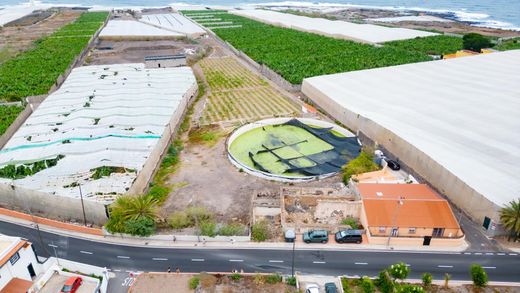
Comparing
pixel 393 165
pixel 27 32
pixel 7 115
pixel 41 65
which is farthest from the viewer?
pixel 27 32

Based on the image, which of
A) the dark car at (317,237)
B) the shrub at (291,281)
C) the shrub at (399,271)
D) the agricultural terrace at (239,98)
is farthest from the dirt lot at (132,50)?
the shrub at (399,271)

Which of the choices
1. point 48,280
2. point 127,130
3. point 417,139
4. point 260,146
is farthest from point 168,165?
point 417,139

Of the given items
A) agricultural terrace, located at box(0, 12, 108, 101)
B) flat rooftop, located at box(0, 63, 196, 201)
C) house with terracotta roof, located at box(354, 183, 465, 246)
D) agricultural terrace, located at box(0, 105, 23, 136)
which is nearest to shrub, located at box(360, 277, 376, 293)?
house with terracotta roof, located at box(354, 183, 465, 246)

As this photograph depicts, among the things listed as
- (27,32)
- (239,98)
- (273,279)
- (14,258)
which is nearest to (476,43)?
(239,98)

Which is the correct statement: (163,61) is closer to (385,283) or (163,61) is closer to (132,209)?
(132,209)

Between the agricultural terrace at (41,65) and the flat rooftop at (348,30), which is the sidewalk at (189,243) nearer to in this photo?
the agricultural terrace at (41,65)

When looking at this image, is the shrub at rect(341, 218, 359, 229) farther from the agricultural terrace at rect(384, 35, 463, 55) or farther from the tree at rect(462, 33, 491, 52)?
the tree at rect(462, 33, 491, 52)

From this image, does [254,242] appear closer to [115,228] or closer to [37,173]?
[115,228]
